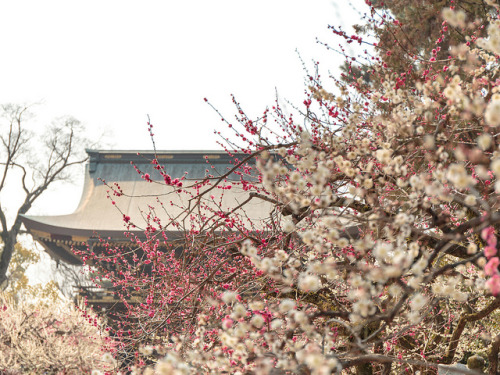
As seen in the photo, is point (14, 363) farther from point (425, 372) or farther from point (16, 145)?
point (16, 145)

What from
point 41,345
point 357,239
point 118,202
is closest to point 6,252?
point 118,202

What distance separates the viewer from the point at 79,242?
12.8m

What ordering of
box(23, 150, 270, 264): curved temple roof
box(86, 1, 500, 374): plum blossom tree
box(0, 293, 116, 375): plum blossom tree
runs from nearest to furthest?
1. box(86, 1, 500, 374): plum blossom tree
2. box(0, 293, 116, 375): plum blossom tree
3. box(23, 150, 270, 264): curved temple roof

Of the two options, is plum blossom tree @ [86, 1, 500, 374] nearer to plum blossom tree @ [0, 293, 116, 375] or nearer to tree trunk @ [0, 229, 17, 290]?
plum blossom tree @ [0, 293, 116, 375]

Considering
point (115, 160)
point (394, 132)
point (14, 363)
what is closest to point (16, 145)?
point (115, 160)

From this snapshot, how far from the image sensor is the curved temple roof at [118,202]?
12461 mm

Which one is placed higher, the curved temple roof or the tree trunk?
the curved temple roof

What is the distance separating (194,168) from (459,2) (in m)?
12.3

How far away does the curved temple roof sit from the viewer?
12.5m

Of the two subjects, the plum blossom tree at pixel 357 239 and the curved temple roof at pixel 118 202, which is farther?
the curved temple roof at pixel 118 202

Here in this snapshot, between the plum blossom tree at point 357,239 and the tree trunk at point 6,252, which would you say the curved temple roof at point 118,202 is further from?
the plum blossom tree at point 357,239

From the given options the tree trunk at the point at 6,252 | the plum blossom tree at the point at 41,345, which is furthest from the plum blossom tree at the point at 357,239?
the tree trunk at the point at 6,252

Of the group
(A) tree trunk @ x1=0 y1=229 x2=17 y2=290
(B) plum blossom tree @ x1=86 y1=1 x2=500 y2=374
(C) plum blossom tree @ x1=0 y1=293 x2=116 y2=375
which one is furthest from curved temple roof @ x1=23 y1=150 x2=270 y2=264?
(B) plum blossom tree @ x1=86 y1=1 x2=500 y2=374

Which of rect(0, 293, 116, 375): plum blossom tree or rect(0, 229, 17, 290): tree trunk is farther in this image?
rect(0, 229, 17, 290): tree trunk
